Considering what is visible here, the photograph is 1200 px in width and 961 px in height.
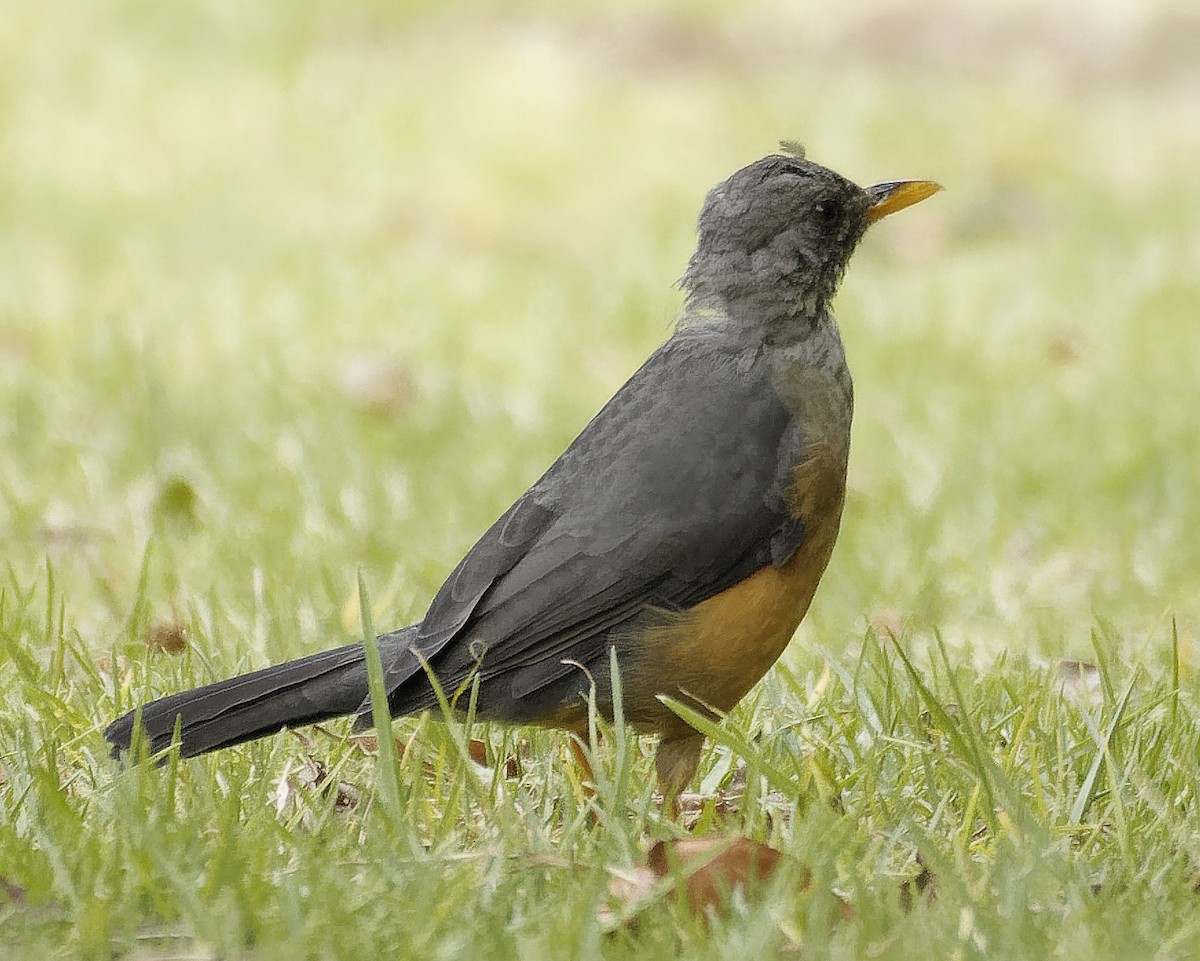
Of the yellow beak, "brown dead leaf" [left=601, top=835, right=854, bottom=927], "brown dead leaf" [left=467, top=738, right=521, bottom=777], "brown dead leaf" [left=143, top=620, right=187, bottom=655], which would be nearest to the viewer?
"brown dead leaf" [left=601, top=835, right=854, bottom=927]

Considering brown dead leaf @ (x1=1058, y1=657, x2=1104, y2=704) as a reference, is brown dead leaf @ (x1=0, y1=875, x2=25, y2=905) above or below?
above

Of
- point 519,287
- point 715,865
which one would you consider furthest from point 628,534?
point 519,287

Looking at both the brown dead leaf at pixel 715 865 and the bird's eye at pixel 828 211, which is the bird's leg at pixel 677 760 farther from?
the bird's eye at pixel 828 211

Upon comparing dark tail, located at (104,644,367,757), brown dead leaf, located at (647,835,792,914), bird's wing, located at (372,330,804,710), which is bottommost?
brown dead leaf, located at (647,835,792,914)

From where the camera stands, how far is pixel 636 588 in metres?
3.15

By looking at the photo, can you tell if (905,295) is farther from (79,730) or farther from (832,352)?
(79,730)

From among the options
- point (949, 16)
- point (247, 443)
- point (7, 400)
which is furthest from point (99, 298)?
point (949, 16)

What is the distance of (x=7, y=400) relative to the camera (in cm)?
618

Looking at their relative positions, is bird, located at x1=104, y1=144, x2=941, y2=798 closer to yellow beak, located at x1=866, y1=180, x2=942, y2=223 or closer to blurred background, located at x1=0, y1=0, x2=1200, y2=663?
Result: yellow beak, located at x1=866, y1=180, x2=942, y2=223

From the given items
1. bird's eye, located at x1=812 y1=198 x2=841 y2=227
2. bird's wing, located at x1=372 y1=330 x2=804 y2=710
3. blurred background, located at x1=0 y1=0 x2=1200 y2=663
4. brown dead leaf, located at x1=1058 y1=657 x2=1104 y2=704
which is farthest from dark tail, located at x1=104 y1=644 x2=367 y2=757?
brown dead leaf, located at x1=1058 y1=657 x2=1104 y2=704

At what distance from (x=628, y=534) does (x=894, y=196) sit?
0.99 metres

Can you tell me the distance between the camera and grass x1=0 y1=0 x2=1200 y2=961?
2.53 meters

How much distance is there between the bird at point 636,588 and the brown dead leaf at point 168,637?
722 mm

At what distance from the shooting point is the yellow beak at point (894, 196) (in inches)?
143
